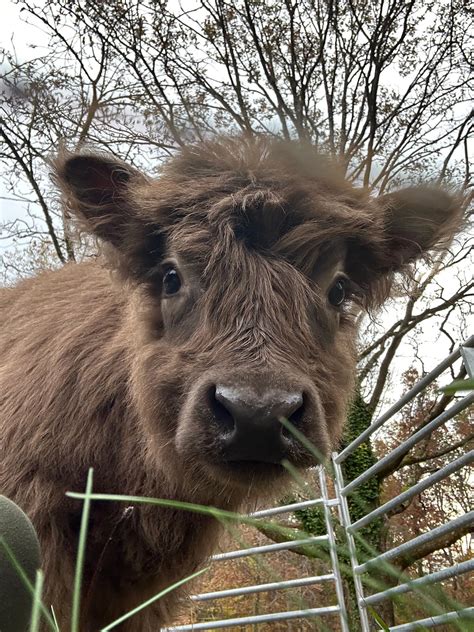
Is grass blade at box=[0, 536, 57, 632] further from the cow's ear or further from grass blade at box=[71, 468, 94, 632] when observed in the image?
the cow's ear

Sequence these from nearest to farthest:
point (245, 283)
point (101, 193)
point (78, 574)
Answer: point (78, 574)
point (245, 283)
point (101, 193)

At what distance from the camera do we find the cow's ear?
3480 mm

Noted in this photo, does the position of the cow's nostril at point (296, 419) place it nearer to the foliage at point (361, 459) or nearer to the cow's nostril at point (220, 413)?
the cow's nostril at point (220, 413)

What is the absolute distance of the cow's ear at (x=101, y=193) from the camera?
348cm

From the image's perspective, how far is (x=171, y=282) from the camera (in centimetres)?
321

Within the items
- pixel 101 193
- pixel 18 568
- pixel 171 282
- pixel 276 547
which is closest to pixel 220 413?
pixel 171 282

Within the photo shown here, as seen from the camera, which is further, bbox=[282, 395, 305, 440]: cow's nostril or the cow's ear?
the cow's ear

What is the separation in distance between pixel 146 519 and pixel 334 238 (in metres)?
1.58

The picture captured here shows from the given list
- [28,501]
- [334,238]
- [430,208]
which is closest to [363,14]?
[430,208]

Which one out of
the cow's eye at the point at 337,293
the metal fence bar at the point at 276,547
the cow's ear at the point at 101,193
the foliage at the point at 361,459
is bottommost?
the foliage at the point at 361,459

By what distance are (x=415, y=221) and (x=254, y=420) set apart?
202 cm

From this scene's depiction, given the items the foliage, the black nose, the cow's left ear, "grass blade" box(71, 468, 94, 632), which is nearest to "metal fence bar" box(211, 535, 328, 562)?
"grass blade" box(71, 468, 94, 632)

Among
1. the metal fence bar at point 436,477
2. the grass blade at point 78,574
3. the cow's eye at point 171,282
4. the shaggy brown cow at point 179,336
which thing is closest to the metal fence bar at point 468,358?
the metal fence bar at point 436,477

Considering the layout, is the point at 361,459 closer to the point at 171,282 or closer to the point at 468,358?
the point at 171,282
